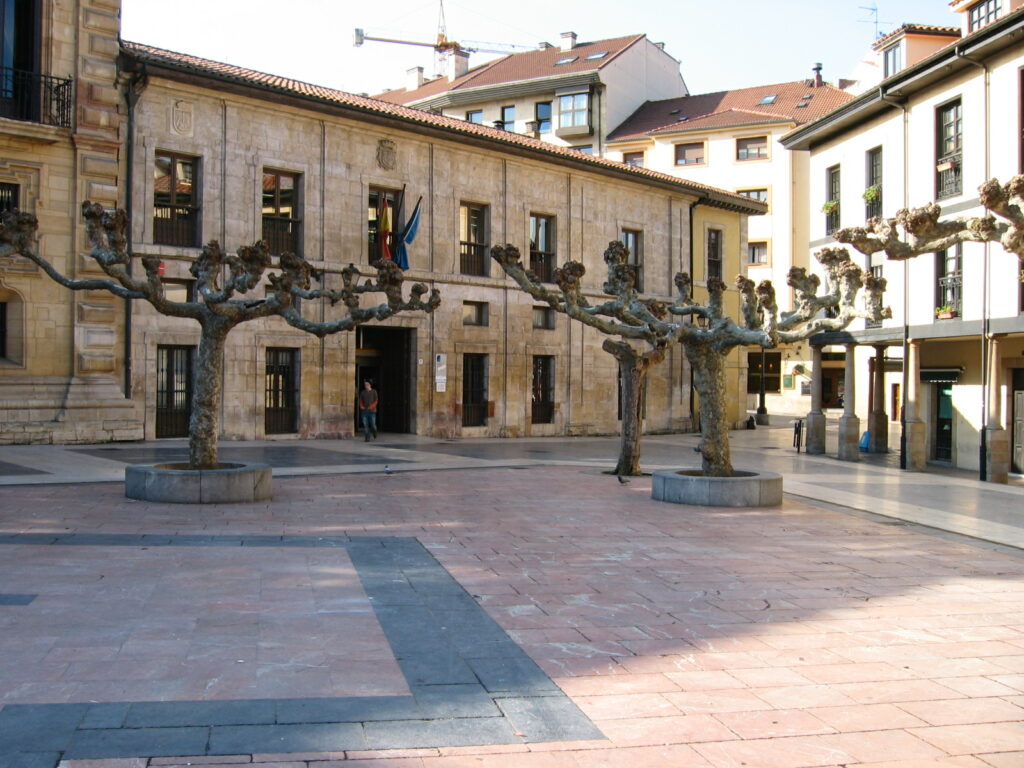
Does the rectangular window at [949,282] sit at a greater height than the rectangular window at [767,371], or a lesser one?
greater

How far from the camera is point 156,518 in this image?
11023mm

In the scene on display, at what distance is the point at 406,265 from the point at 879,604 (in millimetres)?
18868

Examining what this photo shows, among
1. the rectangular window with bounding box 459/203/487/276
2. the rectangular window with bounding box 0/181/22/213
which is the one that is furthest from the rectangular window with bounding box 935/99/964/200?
the rectangular window with bounding box 0/181/22/213

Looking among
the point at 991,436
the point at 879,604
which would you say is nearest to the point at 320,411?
the point at 991,436

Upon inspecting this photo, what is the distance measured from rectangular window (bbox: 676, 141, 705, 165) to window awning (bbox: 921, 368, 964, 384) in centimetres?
3292

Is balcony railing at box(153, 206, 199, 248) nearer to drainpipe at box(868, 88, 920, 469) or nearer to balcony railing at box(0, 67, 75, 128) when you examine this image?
balcony railing at box(0, 67, 75, 128)

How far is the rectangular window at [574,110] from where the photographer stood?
→ 55312 mm

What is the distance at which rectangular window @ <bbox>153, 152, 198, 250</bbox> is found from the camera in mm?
22250

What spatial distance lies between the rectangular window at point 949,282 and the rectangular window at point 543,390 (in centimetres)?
1170

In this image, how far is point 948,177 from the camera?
2239 cm

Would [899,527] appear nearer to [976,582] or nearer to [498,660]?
[976,582]

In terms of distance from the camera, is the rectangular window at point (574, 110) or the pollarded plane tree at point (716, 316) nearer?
the pollarded plane tree at point (716, 316)

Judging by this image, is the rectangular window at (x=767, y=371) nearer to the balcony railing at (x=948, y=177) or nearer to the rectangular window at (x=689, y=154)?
A: the rectangular window at (x=689, y=154)

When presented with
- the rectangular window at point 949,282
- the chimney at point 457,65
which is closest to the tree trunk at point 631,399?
the rectangular window at point 949,282
